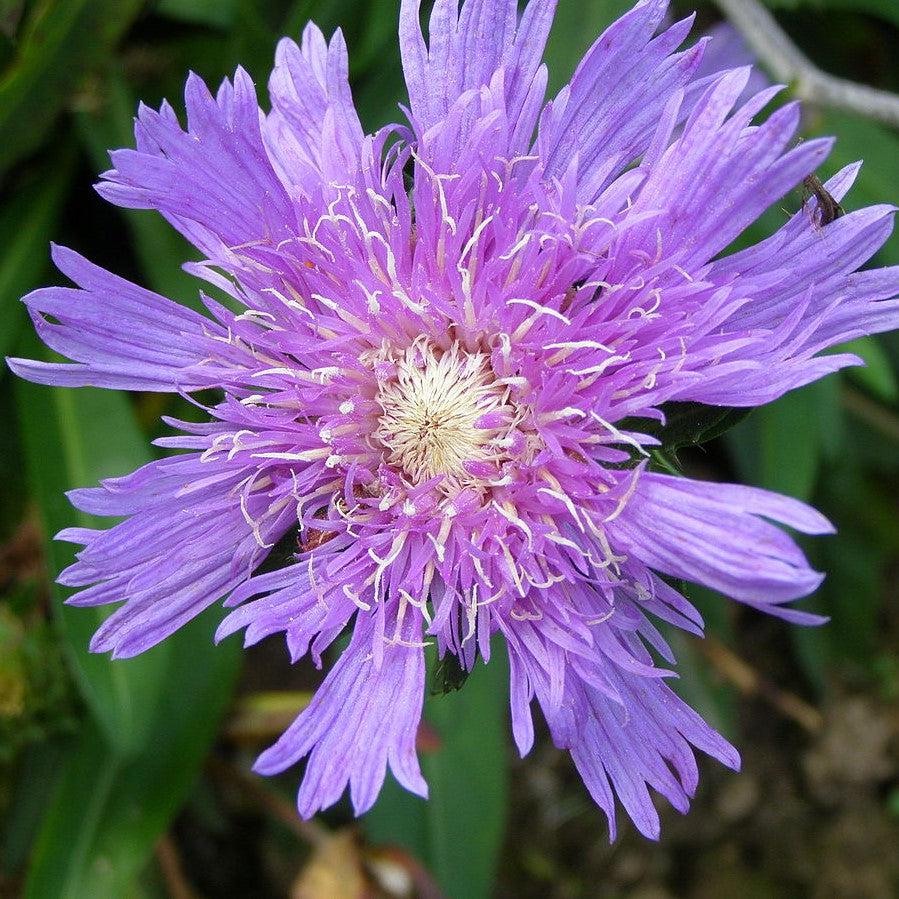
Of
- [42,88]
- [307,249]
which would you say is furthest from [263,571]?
[42,88]

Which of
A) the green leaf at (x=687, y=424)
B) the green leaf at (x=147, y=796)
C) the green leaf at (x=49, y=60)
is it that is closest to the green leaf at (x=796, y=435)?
the green leaf at (x=687, y=424)

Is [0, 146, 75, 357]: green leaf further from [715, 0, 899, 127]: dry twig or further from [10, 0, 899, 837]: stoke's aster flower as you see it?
[715, 0, 899, 127]: dry twig

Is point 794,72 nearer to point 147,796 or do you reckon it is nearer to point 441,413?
point 441,413

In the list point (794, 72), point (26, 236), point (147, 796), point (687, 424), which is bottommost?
point (147, 796)

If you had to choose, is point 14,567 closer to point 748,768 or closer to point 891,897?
point 748,768

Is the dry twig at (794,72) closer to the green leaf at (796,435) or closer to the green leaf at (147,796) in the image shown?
the green leaf at (796,435)

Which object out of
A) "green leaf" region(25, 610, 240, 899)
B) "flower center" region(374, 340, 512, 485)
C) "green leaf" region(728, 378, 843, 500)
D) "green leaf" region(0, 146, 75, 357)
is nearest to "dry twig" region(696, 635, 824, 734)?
"green leaf" region(728, 378, 843, 500)

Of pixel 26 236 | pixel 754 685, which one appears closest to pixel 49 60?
pixel 26 236
